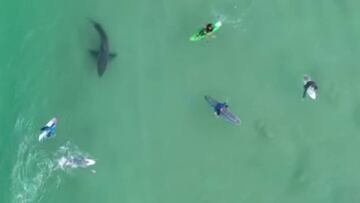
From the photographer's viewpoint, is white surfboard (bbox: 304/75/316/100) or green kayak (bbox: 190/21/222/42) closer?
white surfboard (bbox: 304/75/316/100)

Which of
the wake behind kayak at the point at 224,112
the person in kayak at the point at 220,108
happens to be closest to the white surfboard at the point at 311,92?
the wake behind kayak at the point at 224,112

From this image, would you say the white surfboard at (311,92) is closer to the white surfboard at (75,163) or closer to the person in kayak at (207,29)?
the person in kayak at (207,29)

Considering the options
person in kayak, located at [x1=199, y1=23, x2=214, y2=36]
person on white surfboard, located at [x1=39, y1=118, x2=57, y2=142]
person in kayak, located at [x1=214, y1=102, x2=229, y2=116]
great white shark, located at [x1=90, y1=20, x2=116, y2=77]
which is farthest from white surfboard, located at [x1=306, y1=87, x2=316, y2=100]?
person on white surfboard, located at [x1=39, y1=118, x2=57, y2=142]

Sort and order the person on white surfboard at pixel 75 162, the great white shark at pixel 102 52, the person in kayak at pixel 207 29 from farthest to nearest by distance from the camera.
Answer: the person in kayak at pixel 207 29 → the great white shark at pixel 102 52 → the person on white surfboard at pixel 75 162

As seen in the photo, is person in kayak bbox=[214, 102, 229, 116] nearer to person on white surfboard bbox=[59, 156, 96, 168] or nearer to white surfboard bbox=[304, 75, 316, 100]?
white surfboard bbox=[304, 75, 316, 100]

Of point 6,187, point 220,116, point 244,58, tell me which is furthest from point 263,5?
point 6,187

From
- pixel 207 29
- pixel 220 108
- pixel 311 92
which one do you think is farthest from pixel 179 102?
pixel 311 92
